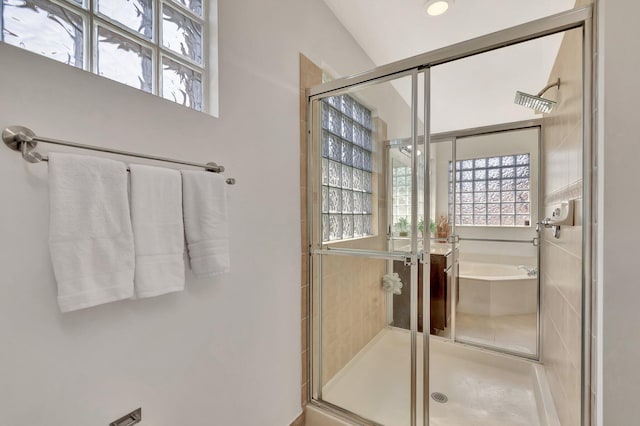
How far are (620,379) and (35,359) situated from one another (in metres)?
1.70

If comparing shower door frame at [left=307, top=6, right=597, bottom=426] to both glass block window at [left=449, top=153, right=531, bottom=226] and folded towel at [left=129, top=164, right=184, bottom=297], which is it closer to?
folded towel at [left=129, top=164, right=184, bottom=297]

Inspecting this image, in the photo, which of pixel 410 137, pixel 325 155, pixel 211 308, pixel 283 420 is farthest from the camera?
pixel 325 155

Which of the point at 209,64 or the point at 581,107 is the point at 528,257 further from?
the point at 209,64

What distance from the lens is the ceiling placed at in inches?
71.1

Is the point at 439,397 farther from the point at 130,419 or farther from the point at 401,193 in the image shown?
the point at 130,419

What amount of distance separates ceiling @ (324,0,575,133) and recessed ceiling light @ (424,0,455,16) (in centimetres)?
5

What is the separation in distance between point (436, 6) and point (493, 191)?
1705 mm

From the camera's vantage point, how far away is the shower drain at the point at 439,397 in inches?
70.3

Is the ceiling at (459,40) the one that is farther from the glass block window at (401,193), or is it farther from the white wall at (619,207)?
the white wall at (619,207)

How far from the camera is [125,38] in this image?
922 millimetres

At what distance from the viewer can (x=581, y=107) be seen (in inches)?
41.1

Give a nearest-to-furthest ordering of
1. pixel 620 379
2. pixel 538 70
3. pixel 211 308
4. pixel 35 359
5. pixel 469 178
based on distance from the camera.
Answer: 1. pixel 35 359
2. pixel 620 379
3. pixel 211 308
4. pixel 538 70
5. pixel 469 178

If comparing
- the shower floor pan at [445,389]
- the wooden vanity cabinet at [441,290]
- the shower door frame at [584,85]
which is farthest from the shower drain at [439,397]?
the shower door frame at [584,85]

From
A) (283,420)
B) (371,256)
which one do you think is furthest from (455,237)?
(283,420)
